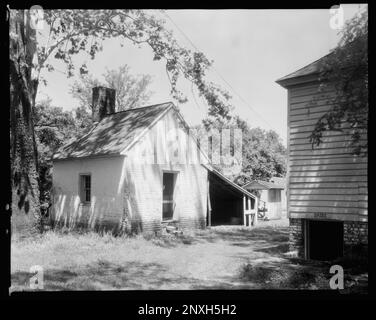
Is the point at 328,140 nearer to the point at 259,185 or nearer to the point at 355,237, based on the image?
the point at 355,237

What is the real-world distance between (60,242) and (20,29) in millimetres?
6153

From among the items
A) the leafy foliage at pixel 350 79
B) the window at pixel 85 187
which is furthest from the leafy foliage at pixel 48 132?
the leafy foliage at pixel 350 79

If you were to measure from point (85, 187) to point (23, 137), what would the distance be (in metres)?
4.74

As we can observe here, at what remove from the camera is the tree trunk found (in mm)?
10422

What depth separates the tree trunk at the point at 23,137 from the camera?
10.4m

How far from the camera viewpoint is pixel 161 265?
898cm

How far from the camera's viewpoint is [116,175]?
13.5 m

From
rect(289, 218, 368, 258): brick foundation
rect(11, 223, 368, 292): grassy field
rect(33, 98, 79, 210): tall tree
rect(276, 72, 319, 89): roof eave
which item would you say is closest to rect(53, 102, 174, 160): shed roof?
rect(33, 98, 79, 210): tall tree

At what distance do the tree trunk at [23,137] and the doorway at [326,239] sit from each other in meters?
8.22
